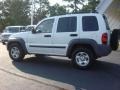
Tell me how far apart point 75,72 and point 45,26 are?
2506mm

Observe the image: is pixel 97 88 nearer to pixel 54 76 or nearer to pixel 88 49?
pixel 54 76

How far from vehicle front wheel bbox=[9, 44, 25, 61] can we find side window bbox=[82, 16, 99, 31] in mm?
3182

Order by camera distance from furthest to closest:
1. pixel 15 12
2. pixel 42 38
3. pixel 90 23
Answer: pixel 15 12
pixel 42 38
pixel 90 23

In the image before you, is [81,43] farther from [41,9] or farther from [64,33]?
[41,9]

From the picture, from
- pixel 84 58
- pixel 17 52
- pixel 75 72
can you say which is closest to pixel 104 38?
pixel 84 58

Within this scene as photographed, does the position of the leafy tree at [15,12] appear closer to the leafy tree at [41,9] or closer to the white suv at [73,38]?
the leafy tree at [41,9]

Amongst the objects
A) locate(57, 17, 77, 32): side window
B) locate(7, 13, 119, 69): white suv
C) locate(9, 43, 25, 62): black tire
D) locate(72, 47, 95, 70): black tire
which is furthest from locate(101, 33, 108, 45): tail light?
locate(9, 43, 25, 62): black tire

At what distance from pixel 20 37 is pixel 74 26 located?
2.65 metres

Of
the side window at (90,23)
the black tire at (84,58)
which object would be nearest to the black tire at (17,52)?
the black tire at (84,58)

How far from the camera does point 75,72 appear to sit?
10.0m

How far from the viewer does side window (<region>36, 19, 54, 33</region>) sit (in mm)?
11336

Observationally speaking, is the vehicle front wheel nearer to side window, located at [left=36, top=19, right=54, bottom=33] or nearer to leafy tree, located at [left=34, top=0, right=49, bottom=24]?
side window, located at [left=36, top=19, right=54, bottom=33]

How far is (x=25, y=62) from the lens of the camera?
40.1 feet

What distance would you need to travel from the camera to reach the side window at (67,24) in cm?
1071
